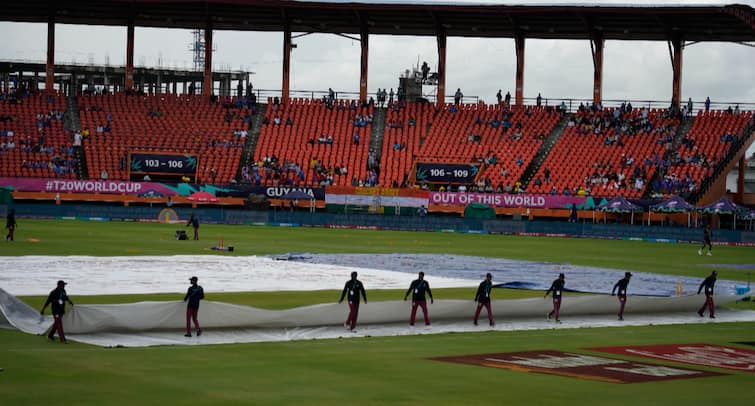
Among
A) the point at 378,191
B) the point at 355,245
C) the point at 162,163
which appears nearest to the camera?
the point at 355,245

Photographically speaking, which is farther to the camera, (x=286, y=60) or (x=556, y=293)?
(x=286, y=60)

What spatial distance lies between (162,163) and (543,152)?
28162 millimetres

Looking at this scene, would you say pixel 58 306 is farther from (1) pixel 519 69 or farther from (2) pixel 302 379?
(1) pixel 519 69

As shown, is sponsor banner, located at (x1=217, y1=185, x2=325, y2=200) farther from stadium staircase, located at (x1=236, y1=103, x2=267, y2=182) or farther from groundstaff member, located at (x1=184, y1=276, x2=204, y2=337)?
groundstaff member, located at (x1=184, y1=276, x2=204, y2=337)

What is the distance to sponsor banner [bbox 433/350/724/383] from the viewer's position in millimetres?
22703

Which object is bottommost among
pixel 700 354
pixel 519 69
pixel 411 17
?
pixel 700 354

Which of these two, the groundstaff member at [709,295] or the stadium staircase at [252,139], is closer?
the groundstaff member at [709,295]

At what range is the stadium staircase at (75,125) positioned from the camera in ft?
275

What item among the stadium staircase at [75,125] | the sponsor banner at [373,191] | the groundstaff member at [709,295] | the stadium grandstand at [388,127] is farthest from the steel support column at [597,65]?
the groundstaff member at [709,295]

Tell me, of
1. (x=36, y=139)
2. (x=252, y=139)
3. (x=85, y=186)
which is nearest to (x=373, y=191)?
(x=252, y=139)

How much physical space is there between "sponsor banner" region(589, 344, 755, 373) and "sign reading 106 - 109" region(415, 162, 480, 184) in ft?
189

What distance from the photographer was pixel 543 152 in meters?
87.7

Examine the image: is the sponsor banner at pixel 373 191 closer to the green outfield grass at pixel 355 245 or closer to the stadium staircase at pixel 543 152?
the green outfield grass at pixel 355 245

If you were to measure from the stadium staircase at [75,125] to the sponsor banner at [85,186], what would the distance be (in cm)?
275
